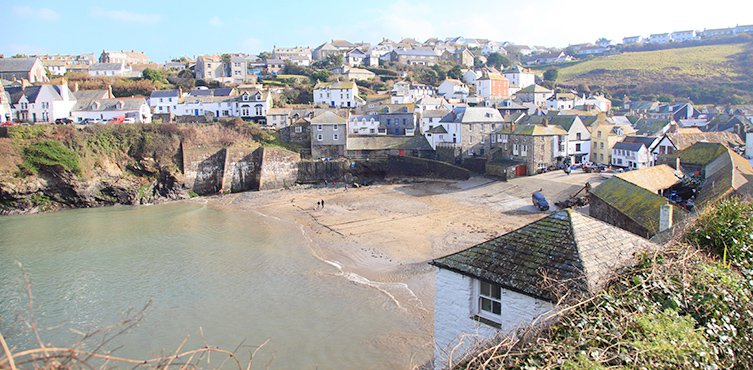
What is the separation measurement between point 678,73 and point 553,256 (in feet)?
324

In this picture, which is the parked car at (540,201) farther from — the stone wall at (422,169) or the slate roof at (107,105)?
the slate roof at (107,105)

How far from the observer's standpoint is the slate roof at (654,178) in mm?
22188

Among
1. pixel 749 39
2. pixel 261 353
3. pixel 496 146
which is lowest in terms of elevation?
pixel 261 353

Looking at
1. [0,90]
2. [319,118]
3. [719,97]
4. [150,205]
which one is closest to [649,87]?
[719,97]

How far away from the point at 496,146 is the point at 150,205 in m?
25.7

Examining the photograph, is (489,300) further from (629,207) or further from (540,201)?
(540,201)

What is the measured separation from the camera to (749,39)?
371ft

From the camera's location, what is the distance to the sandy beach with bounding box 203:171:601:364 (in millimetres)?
19141

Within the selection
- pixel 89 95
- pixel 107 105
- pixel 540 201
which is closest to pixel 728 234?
pixel 540 201

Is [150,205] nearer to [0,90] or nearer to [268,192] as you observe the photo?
[268,192]

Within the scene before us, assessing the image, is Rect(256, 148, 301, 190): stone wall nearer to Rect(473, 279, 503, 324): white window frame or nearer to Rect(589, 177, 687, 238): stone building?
Rect(589, 177, 687, 238): stone building

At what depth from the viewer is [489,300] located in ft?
24.4

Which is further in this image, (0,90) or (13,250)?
(0,90)

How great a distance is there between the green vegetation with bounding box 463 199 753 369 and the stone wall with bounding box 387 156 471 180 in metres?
32.7
